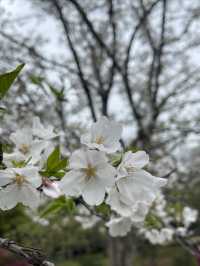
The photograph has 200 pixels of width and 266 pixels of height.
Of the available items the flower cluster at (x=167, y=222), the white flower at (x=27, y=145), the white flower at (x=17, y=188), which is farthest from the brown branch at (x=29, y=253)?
the flower cluster at (x=167, y=222)

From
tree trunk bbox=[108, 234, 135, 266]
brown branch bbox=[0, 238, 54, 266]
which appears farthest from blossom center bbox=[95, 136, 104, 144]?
tree trunk bbox=[108, 234, 135, 266]

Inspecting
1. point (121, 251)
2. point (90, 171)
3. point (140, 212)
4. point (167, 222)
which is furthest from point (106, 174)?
point (121, 251)

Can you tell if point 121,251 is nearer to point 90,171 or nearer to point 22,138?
point 22,138

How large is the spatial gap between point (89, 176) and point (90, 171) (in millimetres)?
Answer: 21

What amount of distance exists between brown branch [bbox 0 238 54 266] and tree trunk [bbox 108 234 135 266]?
412 centimetres

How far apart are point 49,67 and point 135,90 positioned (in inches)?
96.9

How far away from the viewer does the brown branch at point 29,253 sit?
28.3 inches

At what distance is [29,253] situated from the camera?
2.45 feet

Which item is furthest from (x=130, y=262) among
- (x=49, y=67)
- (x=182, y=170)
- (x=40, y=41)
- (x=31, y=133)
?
(x=31, y=133)

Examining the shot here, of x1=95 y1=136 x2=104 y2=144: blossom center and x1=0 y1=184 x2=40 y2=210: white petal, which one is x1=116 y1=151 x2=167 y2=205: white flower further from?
x1=0 y1=184 x2=40 y2=210: white petal

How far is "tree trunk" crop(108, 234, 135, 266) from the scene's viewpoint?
4.77 metres

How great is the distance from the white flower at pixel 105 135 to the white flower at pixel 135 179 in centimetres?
4

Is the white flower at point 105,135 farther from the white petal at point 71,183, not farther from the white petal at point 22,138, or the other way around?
the white petal at point 22,138

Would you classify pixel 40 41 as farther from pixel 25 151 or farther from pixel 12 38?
pixel 25 151
